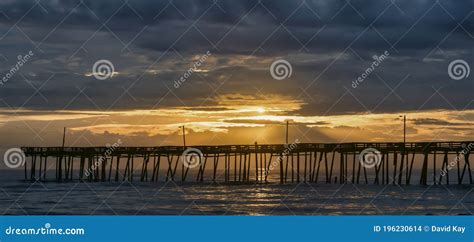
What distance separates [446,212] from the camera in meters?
41.1

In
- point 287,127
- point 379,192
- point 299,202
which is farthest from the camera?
point 287,127

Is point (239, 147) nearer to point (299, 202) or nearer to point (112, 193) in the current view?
point (112, 193)

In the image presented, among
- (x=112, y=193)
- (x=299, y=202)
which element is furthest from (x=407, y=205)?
(x=112, y=193)

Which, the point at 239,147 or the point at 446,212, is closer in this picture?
the point at 446,212

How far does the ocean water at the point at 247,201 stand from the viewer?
42.0 m

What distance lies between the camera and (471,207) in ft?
142

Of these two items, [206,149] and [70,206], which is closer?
[70,206]

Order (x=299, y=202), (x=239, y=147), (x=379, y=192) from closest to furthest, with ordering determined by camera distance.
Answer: (x=299, y=202), (x=379, y=192), (x=239, y=147)

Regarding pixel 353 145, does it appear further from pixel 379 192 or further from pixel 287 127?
pixel 287 127

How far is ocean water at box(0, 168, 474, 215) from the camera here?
42031mm

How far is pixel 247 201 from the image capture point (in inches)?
1918

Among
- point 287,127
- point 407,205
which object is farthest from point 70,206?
point 287,127

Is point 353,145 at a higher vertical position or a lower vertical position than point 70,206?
higher

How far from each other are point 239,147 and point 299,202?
17884 millimetres
